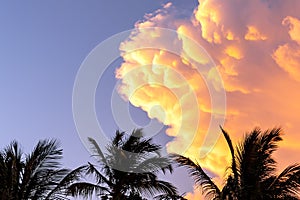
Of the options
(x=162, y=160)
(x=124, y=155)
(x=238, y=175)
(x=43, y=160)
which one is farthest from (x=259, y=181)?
(x=43, y=160)

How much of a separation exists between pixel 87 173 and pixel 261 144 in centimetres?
741

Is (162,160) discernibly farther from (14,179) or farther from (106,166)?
(14,179)

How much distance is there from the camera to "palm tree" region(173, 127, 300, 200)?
18.7 m

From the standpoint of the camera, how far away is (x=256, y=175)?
19.0m

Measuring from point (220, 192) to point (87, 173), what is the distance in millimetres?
5952

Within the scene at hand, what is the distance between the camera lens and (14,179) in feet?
63.9

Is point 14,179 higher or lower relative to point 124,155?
lower

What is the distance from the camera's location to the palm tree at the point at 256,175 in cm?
1872

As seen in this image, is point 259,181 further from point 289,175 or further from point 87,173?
point 87,173

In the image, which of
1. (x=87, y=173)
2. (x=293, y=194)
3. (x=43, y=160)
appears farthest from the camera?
(x=87, y=173)

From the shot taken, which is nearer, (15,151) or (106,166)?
(15,151)

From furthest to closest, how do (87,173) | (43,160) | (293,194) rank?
(87,173), (43,160), (293,194)

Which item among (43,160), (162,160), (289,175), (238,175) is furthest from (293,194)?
(43,160)

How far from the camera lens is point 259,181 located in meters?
18.9
